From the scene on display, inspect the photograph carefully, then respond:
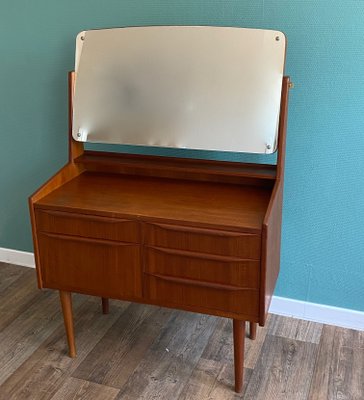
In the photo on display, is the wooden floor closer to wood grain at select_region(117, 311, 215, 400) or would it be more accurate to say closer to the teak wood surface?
wood grain at select_region(117, 311, 215, 400)

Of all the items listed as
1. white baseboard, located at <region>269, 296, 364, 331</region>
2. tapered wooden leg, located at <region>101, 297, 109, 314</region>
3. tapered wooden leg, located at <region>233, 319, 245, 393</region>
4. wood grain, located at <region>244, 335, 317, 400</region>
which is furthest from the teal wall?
tapered wooden leg, located at <region>101, 297, 109, 314</region>

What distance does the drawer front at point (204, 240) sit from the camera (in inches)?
61.6

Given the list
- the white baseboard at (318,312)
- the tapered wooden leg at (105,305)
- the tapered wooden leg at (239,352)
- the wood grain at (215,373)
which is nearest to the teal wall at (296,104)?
the white baseboard at (318,312)

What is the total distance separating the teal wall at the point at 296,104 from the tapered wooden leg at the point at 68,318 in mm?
701

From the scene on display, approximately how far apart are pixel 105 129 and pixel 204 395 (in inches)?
39.4

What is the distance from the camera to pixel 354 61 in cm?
183

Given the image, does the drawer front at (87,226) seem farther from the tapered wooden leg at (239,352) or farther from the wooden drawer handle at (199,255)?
the tapered wooden leg at (239,352)

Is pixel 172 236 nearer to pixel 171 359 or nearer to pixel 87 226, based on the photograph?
pixel 87 226

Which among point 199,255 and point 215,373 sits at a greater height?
point 199,255

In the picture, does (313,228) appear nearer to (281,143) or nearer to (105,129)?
(281,143)

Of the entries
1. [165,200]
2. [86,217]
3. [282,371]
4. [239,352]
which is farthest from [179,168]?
[282,371]

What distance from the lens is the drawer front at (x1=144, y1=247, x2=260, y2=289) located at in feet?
5.25

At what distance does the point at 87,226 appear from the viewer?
1719 millimetres

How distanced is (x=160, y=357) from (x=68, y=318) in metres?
0.37
